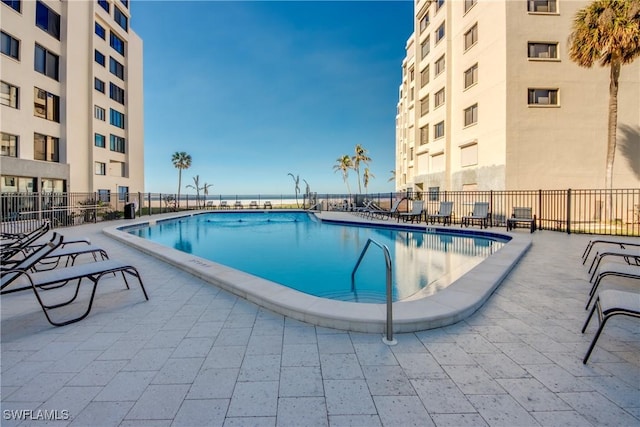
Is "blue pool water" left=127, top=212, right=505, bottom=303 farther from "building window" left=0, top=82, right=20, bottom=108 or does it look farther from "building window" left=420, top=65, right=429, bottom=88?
"building window" left=420, top=65, right=429, bottom=88

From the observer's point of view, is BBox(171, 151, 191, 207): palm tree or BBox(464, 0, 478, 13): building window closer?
BBox(464, 0, 478, 13): building window

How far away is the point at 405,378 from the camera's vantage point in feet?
6.93

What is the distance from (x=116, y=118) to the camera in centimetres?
2250

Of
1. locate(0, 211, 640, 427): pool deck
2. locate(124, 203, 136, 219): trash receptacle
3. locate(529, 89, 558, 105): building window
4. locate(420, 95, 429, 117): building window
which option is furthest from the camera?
locate(420, 95, 429, 117): building window

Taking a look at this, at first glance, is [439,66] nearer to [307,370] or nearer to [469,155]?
[469,155]

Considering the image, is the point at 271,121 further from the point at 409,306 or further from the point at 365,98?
the point at 409,306

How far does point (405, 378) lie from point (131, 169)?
27.7m

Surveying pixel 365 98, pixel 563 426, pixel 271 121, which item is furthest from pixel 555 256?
pixel 271 121

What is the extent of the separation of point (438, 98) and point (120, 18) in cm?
2523

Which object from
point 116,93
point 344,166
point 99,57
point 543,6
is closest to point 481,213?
point 543,6

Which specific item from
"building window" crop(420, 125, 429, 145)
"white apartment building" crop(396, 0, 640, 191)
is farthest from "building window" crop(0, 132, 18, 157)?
"building window" crop(420, 125, 429, 145)

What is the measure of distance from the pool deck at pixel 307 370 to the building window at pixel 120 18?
2768cm

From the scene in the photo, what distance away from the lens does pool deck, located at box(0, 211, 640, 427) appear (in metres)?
1.76

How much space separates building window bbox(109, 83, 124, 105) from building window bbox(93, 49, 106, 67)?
1.54 m
